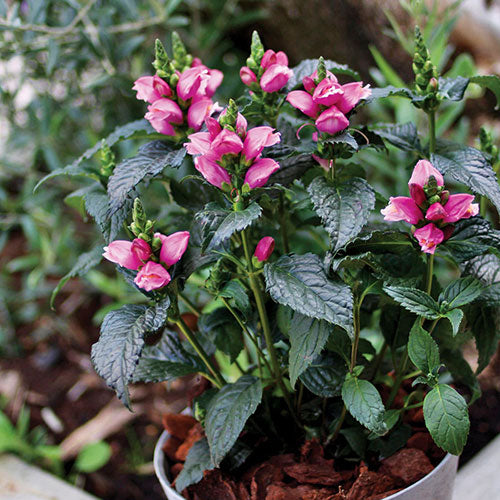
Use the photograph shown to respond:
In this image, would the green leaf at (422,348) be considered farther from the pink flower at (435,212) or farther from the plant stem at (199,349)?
the plant stem at (199,349)

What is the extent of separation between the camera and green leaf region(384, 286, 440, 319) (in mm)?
599

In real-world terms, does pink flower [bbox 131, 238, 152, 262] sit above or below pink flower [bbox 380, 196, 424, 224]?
above

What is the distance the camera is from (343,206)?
0.63 m

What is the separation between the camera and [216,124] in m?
0.61

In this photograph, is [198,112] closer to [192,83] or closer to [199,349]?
[192,83]

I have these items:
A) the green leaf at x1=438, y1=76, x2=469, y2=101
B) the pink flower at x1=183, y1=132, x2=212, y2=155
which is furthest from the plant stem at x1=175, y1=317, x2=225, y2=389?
the green leaf at x1=438, y1=76, x2=469, y2=101

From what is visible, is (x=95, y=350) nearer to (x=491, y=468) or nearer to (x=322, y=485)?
(x=322, y=485)

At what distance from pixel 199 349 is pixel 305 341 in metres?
0.17

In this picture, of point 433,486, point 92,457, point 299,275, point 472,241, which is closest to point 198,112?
point 299,275

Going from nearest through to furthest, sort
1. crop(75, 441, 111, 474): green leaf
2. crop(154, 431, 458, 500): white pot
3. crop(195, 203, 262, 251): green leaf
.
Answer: crop(195, 203, 262, 251): green leaf < crop(154, 431, 458, 500): white pot < crop(75, 441, 111, 474): green leaf

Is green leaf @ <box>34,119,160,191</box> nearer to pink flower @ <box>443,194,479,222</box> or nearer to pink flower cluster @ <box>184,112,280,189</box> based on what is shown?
pink flower cluster @ <box>184,112,280,189</box>

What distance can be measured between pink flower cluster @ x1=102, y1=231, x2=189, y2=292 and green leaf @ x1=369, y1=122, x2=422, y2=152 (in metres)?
0.29

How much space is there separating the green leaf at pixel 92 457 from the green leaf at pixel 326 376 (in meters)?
0.89

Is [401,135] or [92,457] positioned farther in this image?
[92,457]
